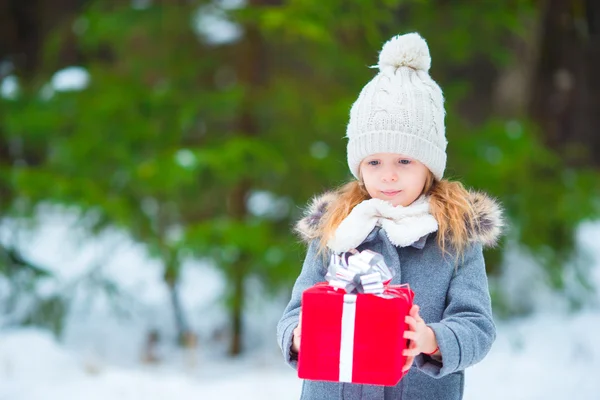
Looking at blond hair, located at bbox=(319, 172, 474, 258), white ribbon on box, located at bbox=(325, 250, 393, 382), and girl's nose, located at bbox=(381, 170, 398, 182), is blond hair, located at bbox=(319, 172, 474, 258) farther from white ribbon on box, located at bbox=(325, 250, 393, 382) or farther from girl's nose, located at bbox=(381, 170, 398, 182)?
white ribbon on box, located at bbox=(325, 250, 393, 382)

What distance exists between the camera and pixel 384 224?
173 centimetres

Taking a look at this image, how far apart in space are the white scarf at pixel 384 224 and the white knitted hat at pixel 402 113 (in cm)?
14

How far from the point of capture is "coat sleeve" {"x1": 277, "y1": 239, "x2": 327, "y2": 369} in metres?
1.66

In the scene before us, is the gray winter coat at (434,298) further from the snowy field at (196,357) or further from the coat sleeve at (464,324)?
the snowy field at (196,357)

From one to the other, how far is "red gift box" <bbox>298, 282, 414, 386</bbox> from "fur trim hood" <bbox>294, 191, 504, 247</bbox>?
35cm

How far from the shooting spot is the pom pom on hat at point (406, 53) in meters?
1.85

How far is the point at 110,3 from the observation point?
5.70m

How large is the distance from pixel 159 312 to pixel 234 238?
6.97 feet

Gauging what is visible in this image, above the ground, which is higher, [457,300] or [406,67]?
[406,67]

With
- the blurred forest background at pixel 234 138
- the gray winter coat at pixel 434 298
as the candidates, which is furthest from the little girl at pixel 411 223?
the blurred forest background at pixel 234 138

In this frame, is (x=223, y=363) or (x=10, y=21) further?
(x=10, y=21)

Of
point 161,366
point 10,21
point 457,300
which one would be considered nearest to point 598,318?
point 161,366

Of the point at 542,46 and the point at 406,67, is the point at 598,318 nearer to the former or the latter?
the point at 542,46

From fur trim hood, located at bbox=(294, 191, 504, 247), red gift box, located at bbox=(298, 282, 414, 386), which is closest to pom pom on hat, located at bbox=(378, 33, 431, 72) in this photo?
fur trim hood, located at bbox=(294, 191, 504, 247)
